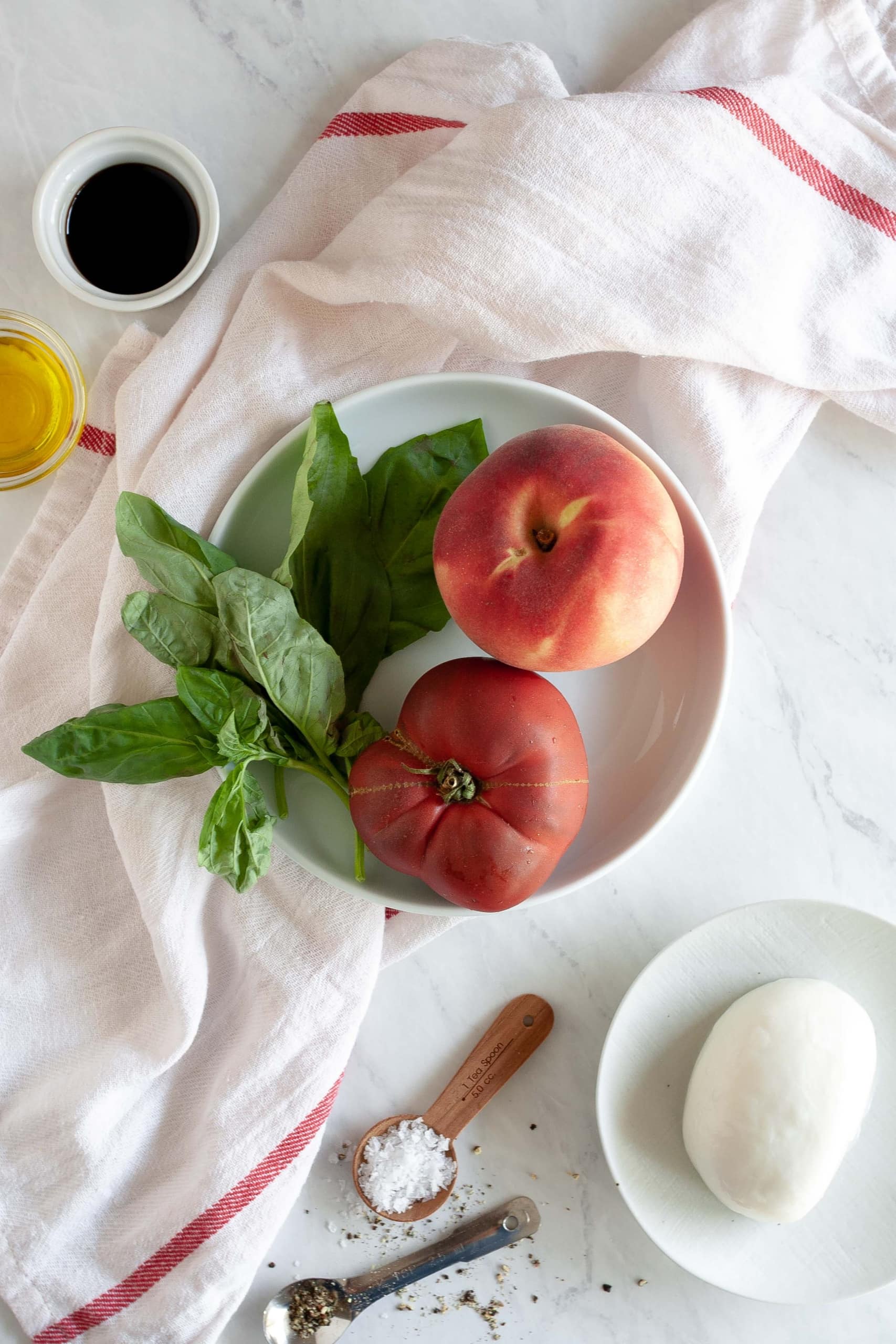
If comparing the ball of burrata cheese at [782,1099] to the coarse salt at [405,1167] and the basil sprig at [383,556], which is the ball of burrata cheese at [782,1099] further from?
the basil sprig at [383,556]

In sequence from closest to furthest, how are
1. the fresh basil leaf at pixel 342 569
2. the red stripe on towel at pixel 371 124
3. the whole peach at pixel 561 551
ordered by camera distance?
the whole peach at pixel 561 551
the fresh basil leaf at pixel 342 569
the red stripe on towel at pixel 371 124

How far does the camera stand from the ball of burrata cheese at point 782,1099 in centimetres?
92

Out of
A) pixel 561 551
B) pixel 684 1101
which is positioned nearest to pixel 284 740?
pixel 561 551

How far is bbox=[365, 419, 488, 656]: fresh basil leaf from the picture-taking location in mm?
876

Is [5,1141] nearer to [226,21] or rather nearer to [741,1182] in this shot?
[741,1182]

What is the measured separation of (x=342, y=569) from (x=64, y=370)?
345mm

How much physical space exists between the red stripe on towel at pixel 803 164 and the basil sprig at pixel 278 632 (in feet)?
1.18

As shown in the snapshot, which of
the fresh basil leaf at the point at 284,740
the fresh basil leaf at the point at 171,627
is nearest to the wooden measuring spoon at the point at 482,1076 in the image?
the fresh basil leaf at the point at 284,740

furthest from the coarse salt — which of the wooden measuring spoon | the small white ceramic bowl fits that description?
the small white ceramic bowl

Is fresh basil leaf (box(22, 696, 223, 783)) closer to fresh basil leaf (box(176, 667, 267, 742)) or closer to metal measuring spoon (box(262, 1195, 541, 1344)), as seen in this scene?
fresh basil leaf (box(176, 667, 267, 742))

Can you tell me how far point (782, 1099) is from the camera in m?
0.92

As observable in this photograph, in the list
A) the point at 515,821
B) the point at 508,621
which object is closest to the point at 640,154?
the point at 508,621

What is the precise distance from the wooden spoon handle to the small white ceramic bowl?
772 millimetres

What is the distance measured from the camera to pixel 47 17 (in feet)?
3.13
